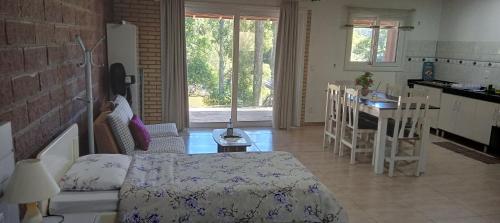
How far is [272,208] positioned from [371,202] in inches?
61.1

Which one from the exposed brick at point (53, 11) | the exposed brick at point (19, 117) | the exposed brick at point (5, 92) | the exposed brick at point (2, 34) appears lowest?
the exposed brick at point (19, 117)

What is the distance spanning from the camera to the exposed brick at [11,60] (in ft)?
5.65

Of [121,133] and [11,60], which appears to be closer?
[11,60]

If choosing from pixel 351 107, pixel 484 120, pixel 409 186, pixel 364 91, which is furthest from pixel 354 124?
pixel 484 120

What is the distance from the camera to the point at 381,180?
13.3ft

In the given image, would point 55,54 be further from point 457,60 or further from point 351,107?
point 457,60

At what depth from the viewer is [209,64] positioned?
19.9 feet

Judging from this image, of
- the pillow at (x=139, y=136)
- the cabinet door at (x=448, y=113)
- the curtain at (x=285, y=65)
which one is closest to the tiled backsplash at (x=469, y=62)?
the cabinet door at (x=448, y=113)

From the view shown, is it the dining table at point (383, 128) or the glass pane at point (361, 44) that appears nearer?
the dining table at point (383, 128)

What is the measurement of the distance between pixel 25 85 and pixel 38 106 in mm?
237

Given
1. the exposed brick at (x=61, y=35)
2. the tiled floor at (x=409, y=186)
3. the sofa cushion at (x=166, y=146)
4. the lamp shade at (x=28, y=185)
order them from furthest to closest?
the sofa cushion at (x=166, y=146) → the tiled floor at (x=409, y=186) → the exposed brick at (x=61, y=35) → the lamp shade at (x=28, y=185)

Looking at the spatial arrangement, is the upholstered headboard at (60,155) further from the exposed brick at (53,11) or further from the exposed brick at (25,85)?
the exposed brick at (53,11)

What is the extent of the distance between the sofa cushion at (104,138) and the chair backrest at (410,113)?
9.70ft

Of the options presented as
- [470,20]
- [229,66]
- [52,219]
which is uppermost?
[470,20]
